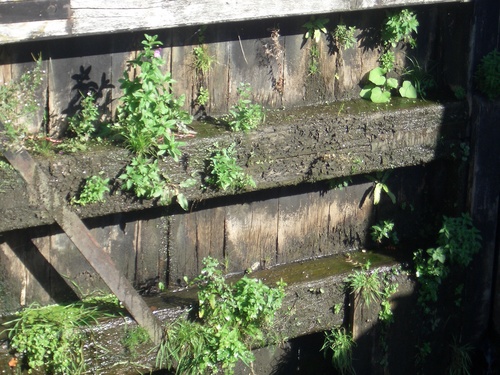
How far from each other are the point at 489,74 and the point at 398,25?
0.68 metres

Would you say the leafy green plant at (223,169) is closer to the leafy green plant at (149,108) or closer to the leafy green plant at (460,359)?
the leafy green plant at (149,108)

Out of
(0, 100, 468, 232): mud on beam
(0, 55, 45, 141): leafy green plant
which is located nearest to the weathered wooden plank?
(0, 100, 468, 232): mud on beam

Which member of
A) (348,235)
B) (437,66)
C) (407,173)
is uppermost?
(437,66)

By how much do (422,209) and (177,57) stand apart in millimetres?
2045

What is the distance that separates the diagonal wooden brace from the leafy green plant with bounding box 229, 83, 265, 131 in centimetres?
101

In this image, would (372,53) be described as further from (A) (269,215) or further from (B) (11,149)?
A: (B) (11,149)

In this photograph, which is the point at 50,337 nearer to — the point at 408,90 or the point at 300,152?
the point at 300,152

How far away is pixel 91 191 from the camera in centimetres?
439

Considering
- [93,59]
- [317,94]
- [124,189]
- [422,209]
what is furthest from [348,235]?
[93,59]

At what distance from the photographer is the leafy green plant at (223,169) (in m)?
4.70

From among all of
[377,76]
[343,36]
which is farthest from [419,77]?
[343,36]

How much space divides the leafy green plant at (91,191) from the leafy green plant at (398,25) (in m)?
1.93

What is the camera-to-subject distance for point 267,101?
5020 millimetres

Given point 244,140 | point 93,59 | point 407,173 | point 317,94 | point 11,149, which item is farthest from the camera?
point 407,173
